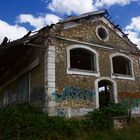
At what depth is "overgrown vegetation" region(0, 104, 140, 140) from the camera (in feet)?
34.4

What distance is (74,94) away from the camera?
44.7 feet

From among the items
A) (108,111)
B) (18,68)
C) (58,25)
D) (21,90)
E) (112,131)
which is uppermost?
(58,25)

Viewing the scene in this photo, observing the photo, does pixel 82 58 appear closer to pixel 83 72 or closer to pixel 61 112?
pixel 83 72

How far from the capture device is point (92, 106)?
1407 cm

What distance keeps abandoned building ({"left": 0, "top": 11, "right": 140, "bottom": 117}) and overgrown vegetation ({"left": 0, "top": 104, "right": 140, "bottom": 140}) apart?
1024mm

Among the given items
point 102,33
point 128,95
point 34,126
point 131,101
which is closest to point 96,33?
point 102,33

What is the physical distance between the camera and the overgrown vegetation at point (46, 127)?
10.5 metres

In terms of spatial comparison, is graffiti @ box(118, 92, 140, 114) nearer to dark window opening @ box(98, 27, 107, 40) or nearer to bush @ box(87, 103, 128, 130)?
bush @ box(87, 103, 128, 130)

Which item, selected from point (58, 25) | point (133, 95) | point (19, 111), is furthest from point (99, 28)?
point (19, 111)

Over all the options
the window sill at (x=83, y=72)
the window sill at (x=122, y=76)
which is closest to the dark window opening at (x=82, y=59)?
the window sill at (x=83, y=72)

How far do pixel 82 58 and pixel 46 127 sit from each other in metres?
6.65

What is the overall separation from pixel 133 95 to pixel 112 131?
15.5 ft

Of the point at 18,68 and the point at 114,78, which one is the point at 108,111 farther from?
the point at 18,68

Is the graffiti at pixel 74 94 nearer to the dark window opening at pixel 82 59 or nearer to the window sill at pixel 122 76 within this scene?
the dark window opening at pixel 82 59
